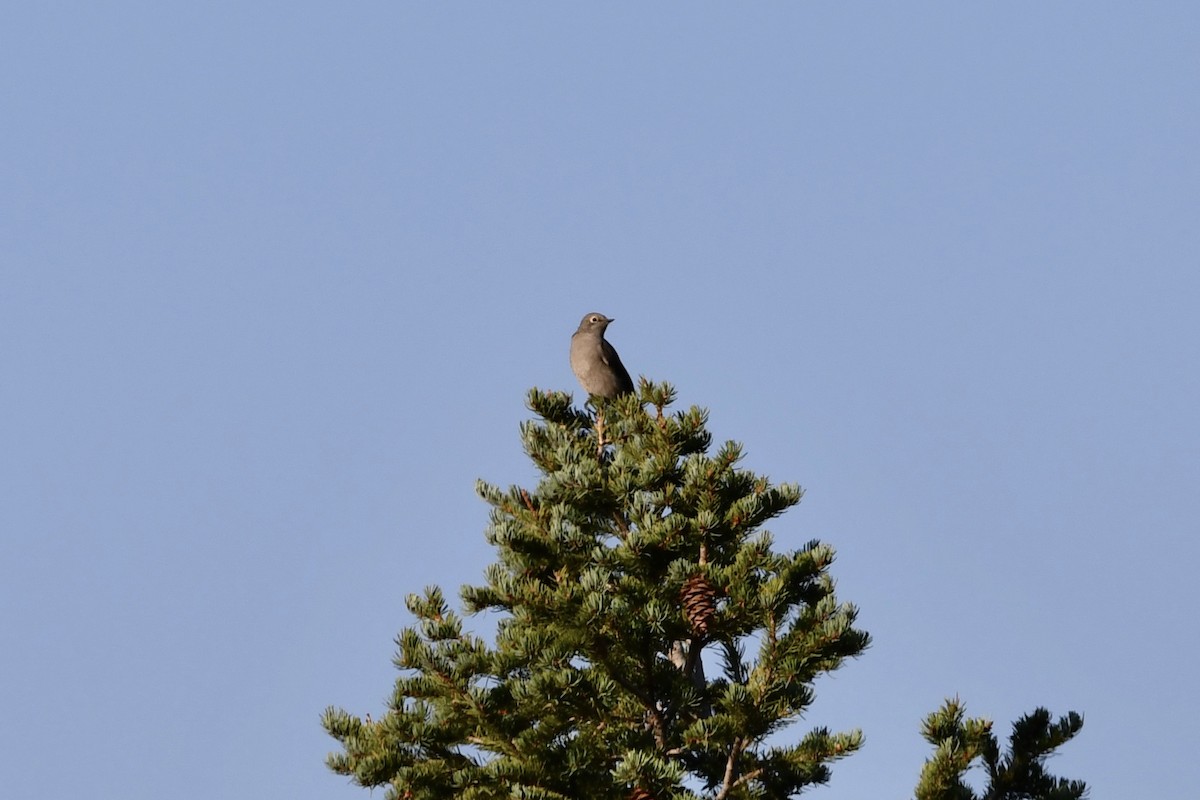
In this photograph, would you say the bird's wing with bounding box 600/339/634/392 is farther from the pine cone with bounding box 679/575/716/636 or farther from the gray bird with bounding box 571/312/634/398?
the pine cone with bounding box 679/575/716/636

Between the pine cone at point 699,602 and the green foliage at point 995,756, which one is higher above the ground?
the pine cone at point 699,602

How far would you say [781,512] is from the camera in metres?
12.2

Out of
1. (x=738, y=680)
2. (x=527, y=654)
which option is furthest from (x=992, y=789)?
(x=527, y=654)

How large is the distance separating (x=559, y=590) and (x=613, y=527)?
1629 mm

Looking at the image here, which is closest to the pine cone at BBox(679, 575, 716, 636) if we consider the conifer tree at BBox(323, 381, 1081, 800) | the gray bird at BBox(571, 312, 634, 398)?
the conifer tree at BBox(323, 381, 1081, 800)

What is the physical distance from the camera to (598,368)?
1656cm

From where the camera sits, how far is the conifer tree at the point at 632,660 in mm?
11078

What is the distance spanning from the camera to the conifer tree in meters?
11.1

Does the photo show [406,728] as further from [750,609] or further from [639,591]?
[750,609]

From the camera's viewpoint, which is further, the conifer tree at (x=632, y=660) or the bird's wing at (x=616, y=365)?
the bird's wing at (x=616, y=365)

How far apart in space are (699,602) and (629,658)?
69 centimetres

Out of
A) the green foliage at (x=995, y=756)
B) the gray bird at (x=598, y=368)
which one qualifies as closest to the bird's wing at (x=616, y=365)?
the gray bird at (x=598, y=368)

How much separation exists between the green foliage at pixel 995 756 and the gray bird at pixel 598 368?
19.7 feet

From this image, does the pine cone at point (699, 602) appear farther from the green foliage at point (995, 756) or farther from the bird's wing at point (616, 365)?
Answer: the bird's wing at point (616, 365)
